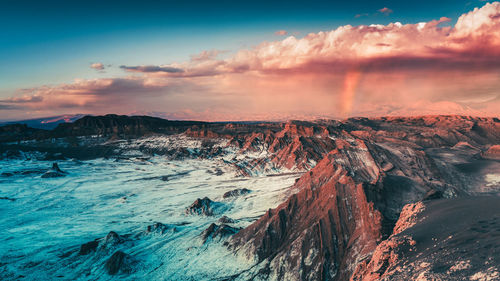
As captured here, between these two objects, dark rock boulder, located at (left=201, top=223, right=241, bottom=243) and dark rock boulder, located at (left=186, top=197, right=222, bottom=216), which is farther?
dark rock boulder, located at (left=186, top=197, right=222, bottom=216)

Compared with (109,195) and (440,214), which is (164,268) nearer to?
(440,214)

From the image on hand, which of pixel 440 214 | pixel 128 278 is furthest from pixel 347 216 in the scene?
pixel 128 278

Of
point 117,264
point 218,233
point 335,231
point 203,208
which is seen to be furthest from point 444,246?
point 203,208

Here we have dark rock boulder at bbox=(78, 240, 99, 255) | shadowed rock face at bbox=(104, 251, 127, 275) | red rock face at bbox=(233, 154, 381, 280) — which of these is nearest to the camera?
red rock face at bbox=(233, 154, 381, 280)

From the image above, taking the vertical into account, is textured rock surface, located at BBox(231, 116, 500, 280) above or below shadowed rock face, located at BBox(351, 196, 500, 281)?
below

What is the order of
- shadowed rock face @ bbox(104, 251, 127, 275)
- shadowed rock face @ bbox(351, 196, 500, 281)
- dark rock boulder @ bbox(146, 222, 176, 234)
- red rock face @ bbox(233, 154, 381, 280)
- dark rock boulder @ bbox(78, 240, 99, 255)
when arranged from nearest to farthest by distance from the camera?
shadowed rock face @ bbox(351, 196, 500, 281), red rock face @ bbox(233, 154, 381, 280), shadowed rock face @ bbox(104, 251, 127, 275), dark rock boulder @ bbox(78, 240, 99, 255), dark rock boulder @ bbox(146, 222, 176, 234)

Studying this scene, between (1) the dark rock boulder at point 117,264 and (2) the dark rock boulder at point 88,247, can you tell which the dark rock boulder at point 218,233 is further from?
(2) the dark rock boulder at point 88,247

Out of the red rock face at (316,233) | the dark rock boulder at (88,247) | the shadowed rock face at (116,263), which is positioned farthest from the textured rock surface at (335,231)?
the dark rock boulder at (88,247)

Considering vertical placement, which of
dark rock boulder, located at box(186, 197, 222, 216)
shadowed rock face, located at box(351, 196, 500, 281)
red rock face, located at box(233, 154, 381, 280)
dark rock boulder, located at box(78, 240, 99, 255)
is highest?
shadowed rock face, located at box(351, 196, 500, 281)

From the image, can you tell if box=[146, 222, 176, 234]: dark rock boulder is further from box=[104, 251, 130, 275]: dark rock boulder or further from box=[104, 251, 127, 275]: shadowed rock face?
box=[104, 251, 127, 275]: shadowed rock face

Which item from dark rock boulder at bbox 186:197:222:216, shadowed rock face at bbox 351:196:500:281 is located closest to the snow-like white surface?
dark rock boulder at bbox 186:197:222:216
